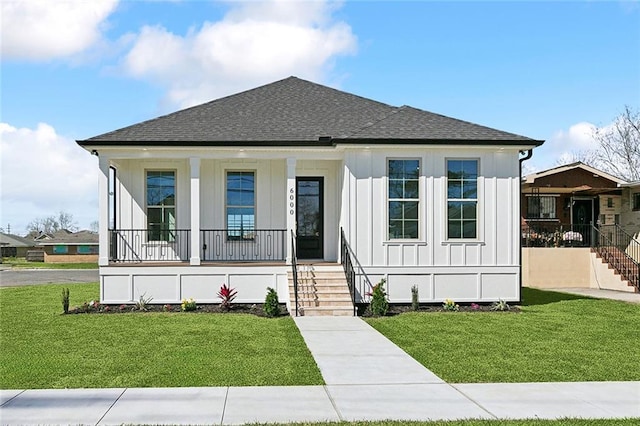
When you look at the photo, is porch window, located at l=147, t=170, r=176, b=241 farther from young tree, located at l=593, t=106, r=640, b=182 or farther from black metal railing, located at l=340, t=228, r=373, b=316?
young tree, located at l=593, t=106, r=640, b=182

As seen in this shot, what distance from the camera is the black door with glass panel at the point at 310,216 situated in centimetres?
1552

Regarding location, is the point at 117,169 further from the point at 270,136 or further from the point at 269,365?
the point at 269,365

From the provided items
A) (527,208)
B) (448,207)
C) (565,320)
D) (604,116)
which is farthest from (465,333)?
(604,116)

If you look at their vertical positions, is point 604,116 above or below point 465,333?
above

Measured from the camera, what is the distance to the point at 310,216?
1558cm

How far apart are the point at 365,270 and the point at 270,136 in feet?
13.2

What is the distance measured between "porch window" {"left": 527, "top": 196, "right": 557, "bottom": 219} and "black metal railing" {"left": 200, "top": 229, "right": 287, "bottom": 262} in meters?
13.2

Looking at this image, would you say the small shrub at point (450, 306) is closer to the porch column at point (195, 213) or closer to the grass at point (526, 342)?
the grass at point (526, 342)

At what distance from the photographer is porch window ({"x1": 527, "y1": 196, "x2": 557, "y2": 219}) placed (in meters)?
24.1

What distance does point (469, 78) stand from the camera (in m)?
16.5

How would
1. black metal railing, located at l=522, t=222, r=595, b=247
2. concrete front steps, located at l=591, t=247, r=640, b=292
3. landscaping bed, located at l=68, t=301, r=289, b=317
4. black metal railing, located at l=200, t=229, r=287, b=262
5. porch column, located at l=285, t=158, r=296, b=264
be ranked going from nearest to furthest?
landscaping bed, located at l=68, t=301, r=289, b=317 → porch column, located at l=285, t=158, r=296, b=264 → black metal railing, located at l=200, t=229, r=287, b=262 → concrete front steps, located at l=591, t=247, r=640, b=292 → black metal railing, located at l=522, t=222, r=595, b=247

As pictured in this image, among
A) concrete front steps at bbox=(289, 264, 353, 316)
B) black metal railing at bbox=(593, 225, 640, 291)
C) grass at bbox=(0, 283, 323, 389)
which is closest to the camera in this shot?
grass at bbox=(0, 283, 323, 389)

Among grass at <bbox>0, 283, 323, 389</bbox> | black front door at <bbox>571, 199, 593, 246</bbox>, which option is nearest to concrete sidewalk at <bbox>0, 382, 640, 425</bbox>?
grass at <bbox>0, 283, 323, 389</bbox>

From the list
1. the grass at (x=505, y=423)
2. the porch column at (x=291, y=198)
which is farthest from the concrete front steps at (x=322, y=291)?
the grass at (x=505, y=423)
